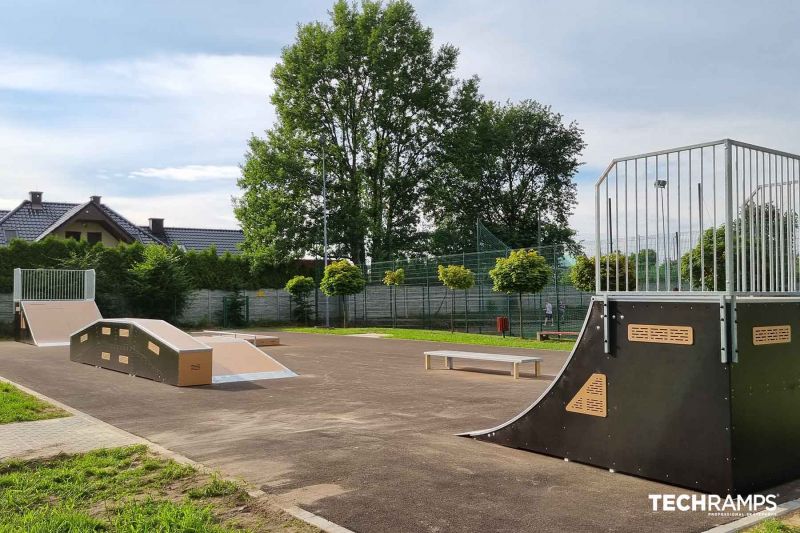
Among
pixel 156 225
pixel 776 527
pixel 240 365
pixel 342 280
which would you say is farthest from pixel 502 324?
pixel 156 225

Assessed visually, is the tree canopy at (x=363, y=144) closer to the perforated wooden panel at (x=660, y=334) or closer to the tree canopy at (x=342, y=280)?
the tree canopy at (x=342, y=280)

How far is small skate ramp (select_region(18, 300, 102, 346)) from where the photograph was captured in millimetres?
23391

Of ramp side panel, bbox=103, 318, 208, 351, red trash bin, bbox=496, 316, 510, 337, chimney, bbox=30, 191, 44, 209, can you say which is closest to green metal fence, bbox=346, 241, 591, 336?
red trash bin, bbox=496, 316, 510, 337

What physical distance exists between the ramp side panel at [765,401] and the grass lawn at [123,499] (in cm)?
351

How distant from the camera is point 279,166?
40.3 metres

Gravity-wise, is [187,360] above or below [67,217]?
below

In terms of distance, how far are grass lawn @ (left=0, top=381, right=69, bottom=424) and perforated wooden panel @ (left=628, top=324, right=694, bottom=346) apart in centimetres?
731

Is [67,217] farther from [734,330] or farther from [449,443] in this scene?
[734,330]

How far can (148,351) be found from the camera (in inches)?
526

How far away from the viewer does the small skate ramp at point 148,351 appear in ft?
40.8

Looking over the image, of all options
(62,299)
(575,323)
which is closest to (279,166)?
(62,299)

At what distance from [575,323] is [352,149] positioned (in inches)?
884

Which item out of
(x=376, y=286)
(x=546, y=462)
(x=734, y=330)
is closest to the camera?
(x=734, y=330)

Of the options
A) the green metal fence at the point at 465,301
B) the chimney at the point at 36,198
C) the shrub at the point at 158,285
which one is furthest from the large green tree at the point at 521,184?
the chimney at the point at 36,198
